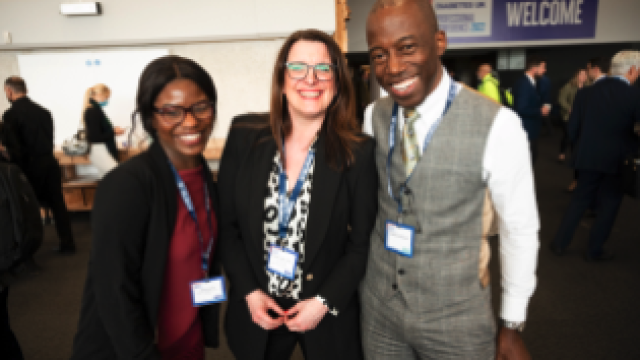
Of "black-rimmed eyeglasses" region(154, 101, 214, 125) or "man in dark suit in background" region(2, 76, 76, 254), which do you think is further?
"man in dark suit in background" region(2, 76, 76, 254)

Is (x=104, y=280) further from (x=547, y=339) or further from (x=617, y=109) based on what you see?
(x=617, y=109)

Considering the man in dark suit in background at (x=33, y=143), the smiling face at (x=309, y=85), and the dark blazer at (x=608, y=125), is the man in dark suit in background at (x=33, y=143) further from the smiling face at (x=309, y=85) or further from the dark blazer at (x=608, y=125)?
the dark blazer at (x=608, y=125)

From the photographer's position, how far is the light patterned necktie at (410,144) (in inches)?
45.9

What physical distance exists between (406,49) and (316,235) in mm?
636

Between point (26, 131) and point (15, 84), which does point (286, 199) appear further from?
point (15, 84)

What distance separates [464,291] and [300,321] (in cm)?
52

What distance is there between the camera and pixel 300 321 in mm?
1256

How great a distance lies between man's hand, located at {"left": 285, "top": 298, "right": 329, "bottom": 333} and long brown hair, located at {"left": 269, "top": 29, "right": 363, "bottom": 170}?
0.46 metres

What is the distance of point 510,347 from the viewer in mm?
1161

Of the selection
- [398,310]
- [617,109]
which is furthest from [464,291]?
[617,109]

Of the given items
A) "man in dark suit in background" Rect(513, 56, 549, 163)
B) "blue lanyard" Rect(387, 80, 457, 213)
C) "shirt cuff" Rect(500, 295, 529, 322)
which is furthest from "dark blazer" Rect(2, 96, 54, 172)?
"man in dark suit in background" Rect(513, 56, 549, 163)

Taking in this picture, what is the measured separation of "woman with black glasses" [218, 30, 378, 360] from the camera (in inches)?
50.3

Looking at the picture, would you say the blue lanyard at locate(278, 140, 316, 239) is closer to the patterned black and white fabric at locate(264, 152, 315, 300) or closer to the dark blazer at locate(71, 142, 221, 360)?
the patterned black and white fabric at locate(264, 152, 315, 300)

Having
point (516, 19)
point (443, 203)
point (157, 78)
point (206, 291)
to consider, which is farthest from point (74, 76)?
point (516, 19)
